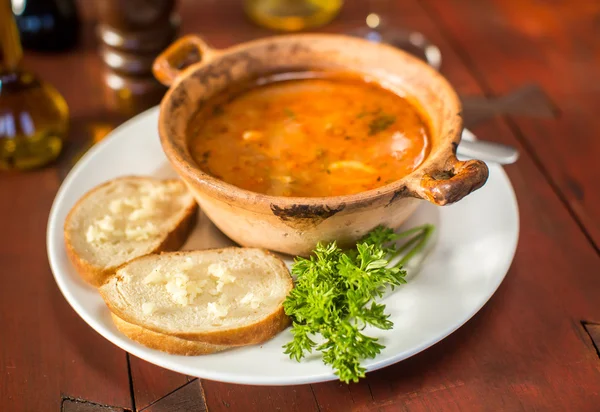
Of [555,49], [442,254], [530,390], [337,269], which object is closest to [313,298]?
[337,269]

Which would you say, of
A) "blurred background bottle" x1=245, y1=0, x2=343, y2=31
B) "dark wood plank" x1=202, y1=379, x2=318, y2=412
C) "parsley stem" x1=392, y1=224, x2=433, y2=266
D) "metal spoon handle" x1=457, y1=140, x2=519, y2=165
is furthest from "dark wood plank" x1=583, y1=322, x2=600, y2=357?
"blurred background bottle" x1=245, y1=0, x2=343, y2=31

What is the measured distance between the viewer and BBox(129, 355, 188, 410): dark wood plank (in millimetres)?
1688

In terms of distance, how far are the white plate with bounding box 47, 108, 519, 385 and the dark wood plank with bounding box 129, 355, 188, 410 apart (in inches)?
5.9

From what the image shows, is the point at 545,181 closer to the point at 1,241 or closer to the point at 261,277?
the point at 261,277

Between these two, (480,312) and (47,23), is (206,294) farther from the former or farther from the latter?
(47,23)

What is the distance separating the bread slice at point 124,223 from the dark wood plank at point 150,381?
0.84 feet

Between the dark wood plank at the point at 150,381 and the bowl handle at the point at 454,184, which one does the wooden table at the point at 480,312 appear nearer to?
the dark wood plank at the point at 150,381

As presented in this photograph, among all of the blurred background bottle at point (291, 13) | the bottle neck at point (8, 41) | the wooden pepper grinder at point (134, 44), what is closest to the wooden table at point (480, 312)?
the wooden pepper grinder at point (134, 44)

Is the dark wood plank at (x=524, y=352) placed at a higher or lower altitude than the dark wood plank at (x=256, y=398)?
lower

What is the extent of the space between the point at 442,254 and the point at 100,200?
1.04m

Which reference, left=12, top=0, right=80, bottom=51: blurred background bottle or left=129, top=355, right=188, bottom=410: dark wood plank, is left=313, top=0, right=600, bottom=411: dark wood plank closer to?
left=129, top=355, right=188, bottom=410: dark wood plank

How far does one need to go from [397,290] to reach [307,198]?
14.2 inches

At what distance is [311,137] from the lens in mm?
2086

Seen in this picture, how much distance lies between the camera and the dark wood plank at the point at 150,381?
1.69 m
